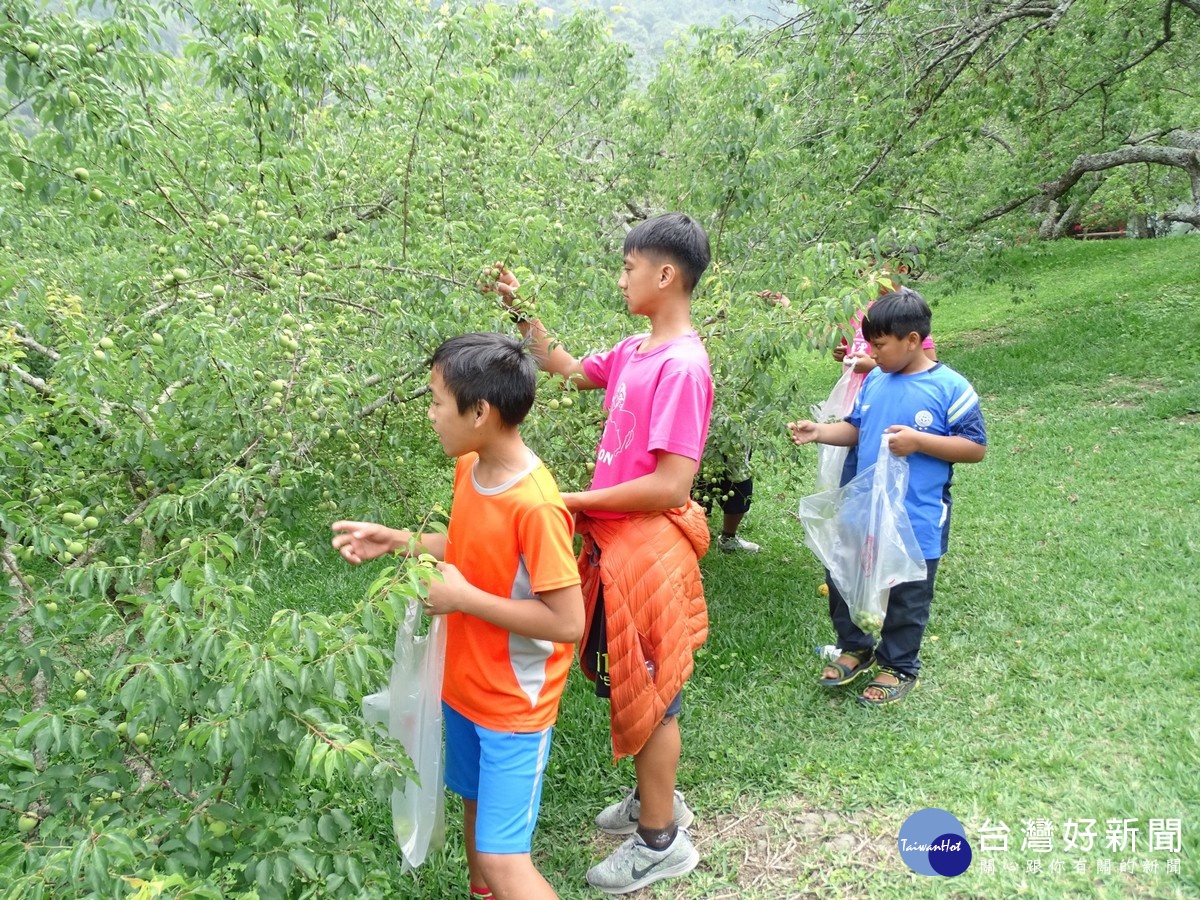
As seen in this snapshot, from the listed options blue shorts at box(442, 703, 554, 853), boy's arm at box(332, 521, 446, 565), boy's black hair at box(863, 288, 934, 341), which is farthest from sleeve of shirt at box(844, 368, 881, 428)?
boy's arm at box(332, 521, 446, 565)

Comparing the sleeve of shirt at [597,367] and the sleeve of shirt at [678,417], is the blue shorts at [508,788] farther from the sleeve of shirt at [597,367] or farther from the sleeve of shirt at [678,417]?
the sleeve of shirt at [597,367]

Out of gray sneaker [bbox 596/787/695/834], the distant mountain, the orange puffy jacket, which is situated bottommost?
gray sneaker [bbox 596/787/695/834]

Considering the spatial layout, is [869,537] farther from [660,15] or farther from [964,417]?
[660,15]

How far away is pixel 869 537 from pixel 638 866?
144 cm

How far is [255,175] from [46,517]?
1454 mm

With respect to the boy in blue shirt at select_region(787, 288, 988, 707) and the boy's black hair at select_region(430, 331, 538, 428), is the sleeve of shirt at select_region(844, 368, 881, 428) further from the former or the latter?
the boy's black hair at select_region(430, 331, 538, 428)

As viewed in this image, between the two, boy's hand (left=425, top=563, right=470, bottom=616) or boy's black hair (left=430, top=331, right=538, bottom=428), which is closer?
boy's hand (left=425, top=563, right=470, bottom=616)

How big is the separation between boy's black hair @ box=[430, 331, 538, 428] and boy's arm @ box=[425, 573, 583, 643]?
1.21 ft

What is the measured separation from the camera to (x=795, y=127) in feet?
20.5

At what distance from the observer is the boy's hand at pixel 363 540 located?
1.76 meters

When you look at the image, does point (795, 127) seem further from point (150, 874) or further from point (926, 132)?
point (150, 874)

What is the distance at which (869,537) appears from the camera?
3.04 metres

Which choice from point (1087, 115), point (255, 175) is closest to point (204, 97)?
point (255, 175)

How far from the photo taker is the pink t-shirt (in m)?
2.03
